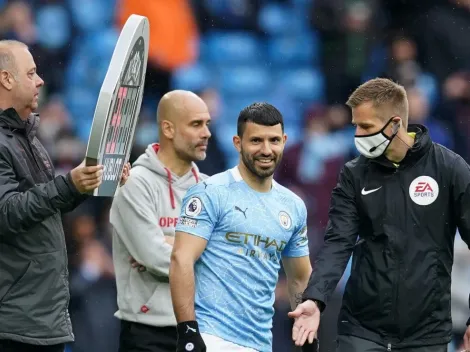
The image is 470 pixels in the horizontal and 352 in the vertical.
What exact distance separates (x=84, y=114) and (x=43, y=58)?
2.08ft

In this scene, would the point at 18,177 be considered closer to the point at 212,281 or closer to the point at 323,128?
the point at 212,281

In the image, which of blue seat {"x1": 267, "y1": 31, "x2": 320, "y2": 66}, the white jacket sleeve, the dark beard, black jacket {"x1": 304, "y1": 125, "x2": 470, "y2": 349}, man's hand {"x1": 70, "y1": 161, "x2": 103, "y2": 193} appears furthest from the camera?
blue seat {"x1": 267, "y1": 31, "x2": 320, "y2": 66}

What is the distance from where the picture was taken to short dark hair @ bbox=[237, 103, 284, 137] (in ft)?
18.9

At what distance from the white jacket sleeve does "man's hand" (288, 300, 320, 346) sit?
112 cm

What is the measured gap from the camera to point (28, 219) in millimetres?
5324

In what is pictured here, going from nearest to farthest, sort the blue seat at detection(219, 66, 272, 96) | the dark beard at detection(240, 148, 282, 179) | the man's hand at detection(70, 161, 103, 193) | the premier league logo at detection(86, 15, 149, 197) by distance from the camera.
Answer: the premier league logo at detection(86, 15, 149, 197)
the man's hand at detection(70, 161, 103, 193)
the dark beard at detection(240, 148, 282, 179)
the blue seat at detection(219, 66, 272, 96)

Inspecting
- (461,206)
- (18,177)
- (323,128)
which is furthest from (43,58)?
(461,206)

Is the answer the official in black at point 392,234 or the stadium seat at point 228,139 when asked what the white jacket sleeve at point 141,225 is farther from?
the stadium seat at point 228,139

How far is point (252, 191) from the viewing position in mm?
5746

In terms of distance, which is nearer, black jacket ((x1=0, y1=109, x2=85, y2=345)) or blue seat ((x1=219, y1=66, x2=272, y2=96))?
black jacket ((x1=0, y1=109, x2=85, y2=345))

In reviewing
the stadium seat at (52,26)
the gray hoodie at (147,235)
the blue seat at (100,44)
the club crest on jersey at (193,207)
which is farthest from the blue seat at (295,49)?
the club crest on jersey at (193,207)

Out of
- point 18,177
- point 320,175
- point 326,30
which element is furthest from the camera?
point 326,30

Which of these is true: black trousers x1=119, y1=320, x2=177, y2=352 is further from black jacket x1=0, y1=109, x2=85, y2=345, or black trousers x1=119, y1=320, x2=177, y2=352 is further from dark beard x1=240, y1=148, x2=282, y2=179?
dark beard x1=240, y1=148, x2=282, y2=179

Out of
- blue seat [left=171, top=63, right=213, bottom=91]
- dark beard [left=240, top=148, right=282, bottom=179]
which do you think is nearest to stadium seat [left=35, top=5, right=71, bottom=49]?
blue seat [left=171, top=63, right=213, bottom=91]
